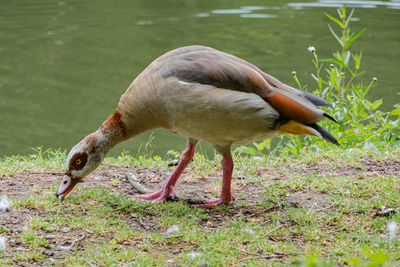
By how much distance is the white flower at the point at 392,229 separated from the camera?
4459 millimetres

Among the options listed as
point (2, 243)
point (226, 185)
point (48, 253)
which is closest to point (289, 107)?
point (226, 185)

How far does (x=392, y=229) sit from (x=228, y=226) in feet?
4.49

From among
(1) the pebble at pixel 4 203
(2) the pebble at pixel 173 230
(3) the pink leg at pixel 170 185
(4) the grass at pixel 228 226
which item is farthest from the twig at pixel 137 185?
(1) the pebble at pixel 4 203

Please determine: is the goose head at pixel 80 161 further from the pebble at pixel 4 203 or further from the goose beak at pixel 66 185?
the pebble at pixel 4 203

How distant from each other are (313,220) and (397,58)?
32.6 ft

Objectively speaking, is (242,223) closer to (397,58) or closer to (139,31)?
(397,58)

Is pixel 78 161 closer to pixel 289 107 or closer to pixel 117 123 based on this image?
pixel 117 123

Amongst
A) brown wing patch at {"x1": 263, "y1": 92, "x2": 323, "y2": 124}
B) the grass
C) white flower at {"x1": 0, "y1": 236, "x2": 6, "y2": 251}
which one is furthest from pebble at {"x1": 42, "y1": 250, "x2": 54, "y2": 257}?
brown wing patch at {"x1": 263, "y1": 92, "x2": 323, "y2": 124}

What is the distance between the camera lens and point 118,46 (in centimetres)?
1524

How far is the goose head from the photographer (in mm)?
5176

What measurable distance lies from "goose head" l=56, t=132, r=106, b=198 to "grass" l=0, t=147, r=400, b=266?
6.4 inches

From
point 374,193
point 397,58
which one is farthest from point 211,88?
point 397,58

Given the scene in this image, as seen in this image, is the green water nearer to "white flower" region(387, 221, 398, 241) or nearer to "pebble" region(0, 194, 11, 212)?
"pebble" region(0, 194, 11, 212)

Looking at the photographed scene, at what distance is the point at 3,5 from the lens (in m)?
20.3
